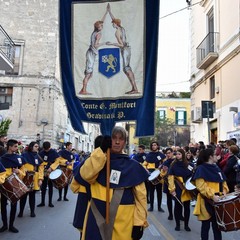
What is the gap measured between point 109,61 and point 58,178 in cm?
680

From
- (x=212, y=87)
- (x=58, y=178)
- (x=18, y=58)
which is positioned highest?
(x=18, y=58)

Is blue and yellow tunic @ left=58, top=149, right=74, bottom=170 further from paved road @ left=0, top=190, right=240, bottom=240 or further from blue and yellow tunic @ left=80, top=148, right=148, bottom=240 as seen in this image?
blue and yellow tunic @ left=80, top=148, right=148, bottom=240

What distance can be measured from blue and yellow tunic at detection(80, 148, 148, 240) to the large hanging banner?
978 mm

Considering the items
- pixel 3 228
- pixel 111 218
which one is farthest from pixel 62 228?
pixel 111 218

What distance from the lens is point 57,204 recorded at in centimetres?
1225

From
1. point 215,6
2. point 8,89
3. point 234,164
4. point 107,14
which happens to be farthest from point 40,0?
point 107,14

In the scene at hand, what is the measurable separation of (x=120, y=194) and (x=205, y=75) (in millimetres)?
18184

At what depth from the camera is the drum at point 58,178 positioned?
36.6ft

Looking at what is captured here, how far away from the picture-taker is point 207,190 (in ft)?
20.4

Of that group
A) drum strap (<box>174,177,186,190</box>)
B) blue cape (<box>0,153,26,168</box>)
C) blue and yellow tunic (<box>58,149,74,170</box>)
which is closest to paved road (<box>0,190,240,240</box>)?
drum strap (<box>174,177,186,190</box>)

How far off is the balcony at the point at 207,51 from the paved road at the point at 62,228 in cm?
1116

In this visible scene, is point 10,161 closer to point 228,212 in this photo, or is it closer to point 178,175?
point 178,175

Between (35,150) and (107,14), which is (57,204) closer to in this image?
(35,150)

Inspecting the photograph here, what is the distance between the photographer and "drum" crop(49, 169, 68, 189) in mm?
11156
